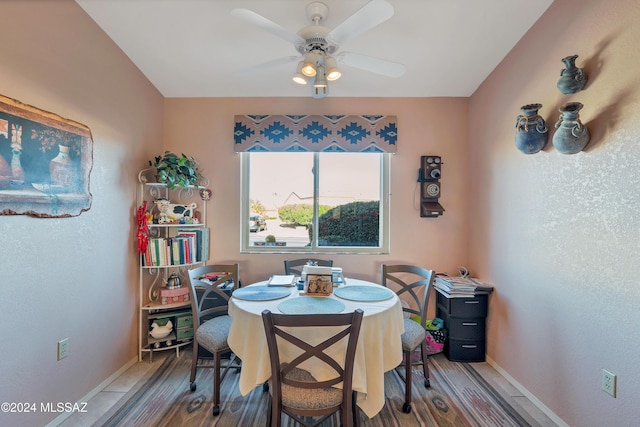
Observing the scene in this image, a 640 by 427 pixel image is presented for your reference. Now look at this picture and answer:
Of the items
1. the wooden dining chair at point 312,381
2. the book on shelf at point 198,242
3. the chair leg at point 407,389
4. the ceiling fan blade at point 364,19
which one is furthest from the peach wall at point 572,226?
the book on shelf at point 198,242

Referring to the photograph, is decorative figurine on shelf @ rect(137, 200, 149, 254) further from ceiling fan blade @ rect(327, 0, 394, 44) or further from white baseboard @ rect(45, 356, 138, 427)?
ceiling fan blade @ rect(327, 0, 394, 44)

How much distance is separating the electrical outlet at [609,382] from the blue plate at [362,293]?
1155 mm

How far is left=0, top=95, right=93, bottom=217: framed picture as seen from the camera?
4.82ft

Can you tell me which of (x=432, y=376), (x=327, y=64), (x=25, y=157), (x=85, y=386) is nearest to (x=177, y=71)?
(x=25, y=157)

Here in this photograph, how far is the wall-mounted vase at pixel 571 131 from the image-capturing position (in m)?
1.55

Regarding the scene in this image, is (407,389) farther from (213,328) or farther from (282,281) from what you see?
(213,328)

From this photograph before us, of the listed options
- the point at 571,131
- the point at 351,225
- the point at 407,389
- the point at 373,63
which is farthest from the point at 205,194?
the point at 571,131

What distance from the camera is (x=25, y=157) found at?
156 centimetres

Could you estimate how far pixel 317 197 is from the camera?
10.0 feet

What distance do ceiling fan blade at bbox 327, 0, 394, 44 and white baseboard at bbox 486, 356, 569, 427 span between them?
8.50ft

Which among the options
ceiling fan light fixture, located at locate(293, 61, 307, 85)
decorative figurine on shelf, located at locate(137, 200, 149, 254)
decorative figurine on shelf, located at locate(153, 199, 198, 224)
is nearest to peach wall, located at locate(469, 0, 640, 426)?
ceiling fan light fixture, located at locate(293, 61, 307, 85)

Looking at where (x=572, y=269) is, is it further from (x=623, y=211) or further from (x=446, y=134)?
(x=446, y=134)

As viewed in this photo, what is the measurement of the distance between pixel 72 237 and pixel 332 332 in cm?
184

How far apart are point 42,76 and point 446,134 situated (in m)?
3.27
